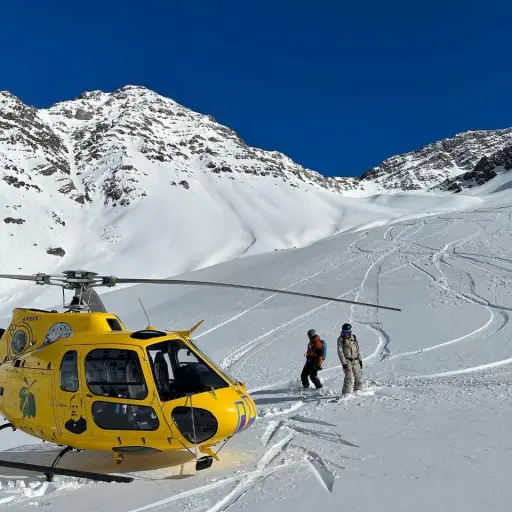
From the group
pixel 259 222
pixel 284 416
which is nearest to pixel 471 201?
pixel 259 222

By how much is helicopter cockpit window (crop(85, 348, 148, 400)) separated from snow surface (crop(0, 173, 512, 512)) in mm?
1067

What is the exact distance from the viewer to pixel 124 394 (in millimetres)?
6355

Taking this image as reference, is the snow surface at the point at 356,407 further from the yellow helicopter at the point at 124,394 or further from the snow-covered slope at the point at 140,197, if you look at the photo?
the snow-covered slope at the point at 140,197

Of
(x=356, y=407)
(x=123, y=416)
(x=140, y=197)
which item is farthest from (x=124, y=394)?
(x=140, y=197)

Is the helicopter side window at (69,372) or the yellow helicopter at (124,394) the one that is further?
the helicopter side window at (69,372)

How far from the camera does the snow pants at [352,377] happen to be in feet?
31.9

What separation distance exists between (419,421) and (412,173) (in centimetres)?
17502

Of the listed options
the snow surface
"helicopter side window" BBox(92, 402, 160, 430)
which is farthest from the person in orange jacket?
"helicopter side window" BBox(92, 402, 160, 430)

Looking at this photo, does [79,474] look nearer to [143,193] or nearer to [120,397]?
[120,397]

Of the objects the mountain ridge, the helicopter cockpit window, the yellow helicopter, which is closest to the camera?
the yellow helicopter

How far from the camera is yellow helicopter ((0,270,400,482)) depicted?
6234 millimetres

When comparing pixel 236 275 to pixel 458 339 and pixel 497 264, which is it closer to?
pixel 497 264

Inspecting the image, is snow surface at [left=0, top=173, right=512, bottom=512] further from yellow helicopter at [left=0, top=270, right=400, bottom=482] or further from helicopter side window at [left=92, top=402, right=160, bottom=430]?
→ helicopter side window at [left=92, top=402, right=160, bottom=430]

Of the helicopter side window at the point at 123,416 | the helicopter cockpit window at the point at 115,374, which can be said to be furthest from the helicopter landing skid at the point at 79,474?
the helicopter cockpit window at the point at 115,374
